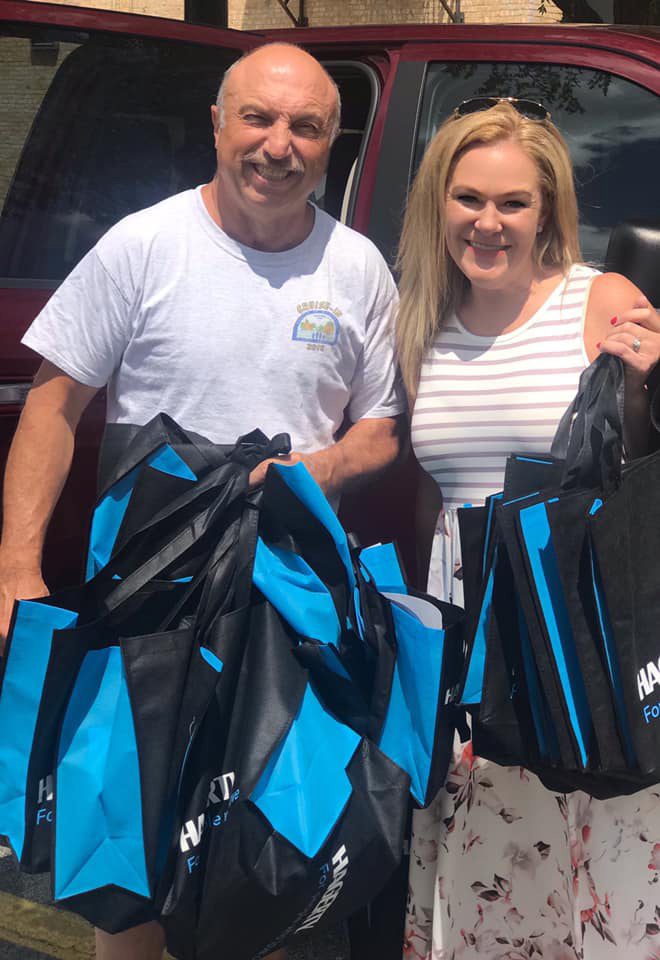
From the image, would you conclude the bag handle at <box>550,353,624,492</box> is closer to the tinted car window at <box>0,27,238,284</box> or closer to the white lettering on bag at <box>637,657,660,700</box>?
the white lettering on bag at <box>637,657,660,700</box>

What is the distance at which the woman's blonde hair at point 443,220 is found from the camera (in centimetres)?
212

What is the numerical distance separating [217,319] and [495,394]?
541 millimetres

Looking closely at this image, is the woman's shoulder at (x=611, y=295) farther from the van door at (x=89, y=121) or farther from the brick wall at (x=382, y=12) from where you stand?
the brick wall at (x=382, y=12)

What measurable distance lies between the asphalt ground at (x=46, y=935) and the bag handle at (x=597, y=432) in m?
1.67

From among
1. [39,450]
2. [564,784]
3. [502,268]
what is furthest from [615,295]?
[39,450]

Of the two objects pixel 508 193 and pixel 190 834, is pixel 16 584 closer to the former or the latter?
pixel 190 834

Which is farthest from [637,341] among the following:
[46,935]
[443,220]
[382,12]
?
[382,12]

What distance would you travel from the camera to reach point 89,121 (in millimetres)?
3086

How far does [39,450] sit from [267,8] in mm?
12723

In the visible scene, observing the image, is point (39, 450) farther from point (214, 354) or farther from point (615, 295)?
point (615, 295)

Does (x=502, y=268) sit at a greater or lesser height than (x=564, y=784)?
Answer: greater

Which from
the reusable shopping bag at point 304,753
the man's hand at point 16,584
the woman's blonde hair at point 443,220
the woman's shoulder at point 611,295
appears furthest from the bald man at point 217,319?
the woman's shoulder at point 611,295

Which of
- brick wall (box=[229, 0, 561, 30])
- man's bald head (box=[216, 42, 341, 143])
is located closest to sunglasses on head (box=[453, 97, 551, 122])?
man's bald head (box=[216, 42, 341, 143])

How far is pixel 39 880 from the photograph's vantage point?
3213 mm
